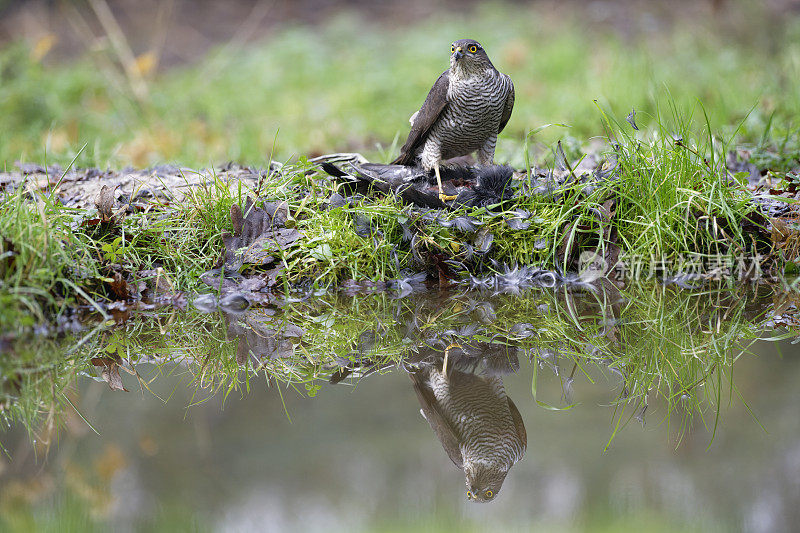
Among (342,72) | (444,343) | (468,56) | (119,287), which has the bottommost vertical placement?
(342,72)

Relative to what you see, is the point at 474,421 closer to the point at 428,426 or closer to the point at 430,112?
the point at 428,426

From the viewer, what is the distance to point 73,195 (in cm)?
423

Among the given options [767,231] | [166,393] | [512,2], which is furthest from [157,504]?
[512,2]

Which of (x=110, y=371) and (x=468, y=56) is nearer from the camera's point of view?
(x=110, y=371)

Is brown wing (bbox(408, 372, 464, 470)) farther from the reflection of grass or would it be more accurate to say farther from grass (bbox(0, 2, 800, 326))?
grass (bbox(0, 2, 800, 326))

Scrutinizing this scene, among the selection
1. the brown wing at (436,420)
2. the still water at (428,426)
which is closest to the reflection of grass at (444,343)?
the still water at (428,426)

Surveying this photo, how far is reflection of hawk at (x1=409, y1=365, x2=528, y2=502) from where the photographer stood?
7.01ft

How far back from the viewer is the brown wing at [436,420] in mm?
2228

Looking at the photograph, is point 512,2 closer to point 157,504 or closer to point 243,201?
point 243,201

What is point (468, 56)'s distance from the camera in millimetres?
3678

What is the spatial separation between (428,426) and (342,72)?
8178 millimetres

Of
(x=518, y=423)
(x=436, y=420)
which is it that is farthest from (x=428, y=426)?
(x=518, y=423)

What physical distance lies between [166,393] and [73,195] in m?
2.04

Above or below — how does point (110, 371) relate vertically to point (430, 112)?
below
